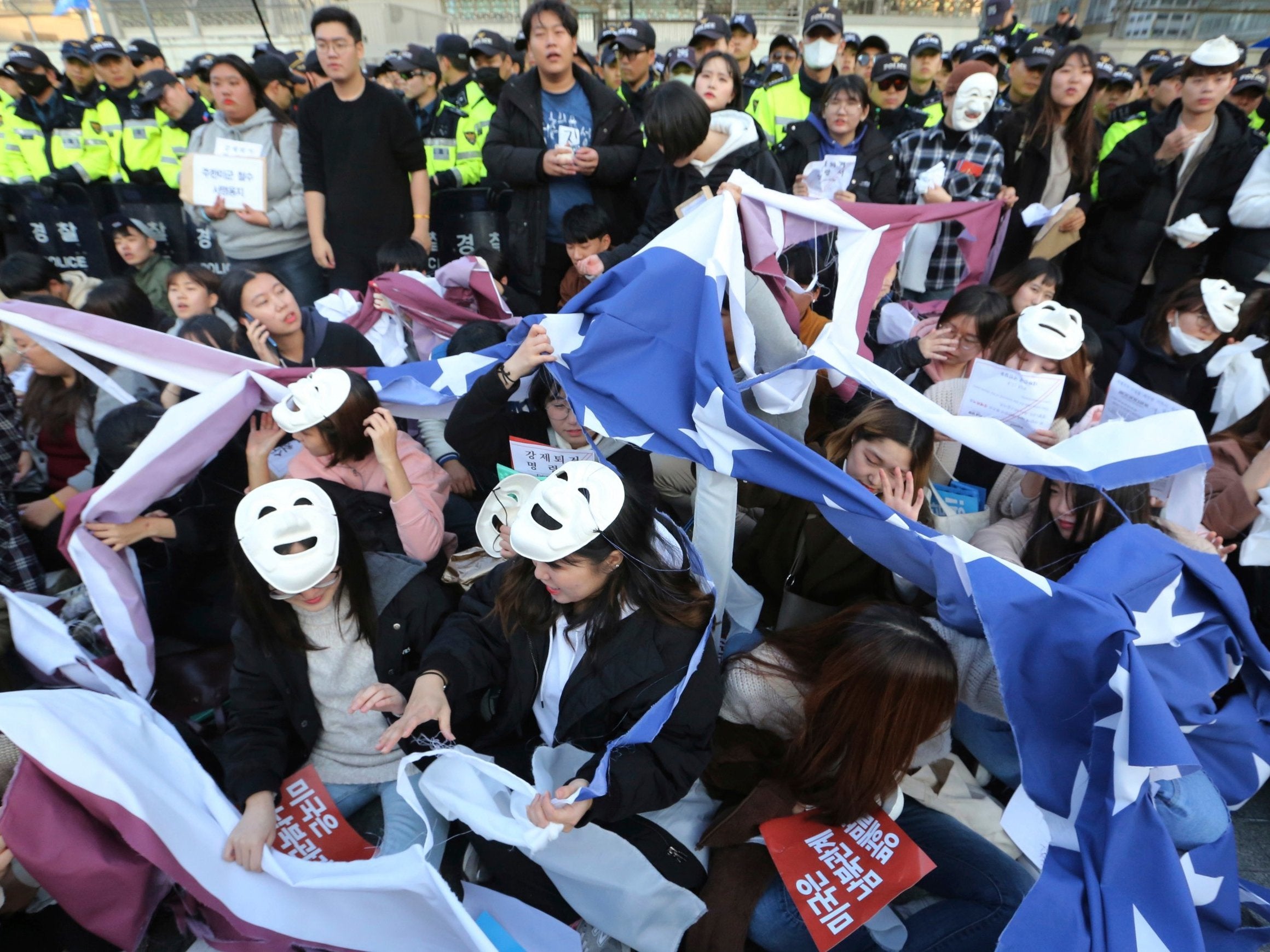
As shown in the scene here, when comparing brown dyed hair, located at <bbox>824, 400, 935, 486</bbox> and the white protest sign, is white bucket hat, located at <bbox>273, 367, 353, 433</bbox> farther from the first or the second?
the white protest sign

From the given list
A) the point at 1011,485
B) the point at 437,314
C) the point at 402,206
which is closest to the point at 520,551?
the point at 1011,485

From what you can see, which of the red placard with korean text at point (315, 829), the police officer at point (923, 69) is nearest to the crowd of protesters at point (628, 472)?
the red placard with korean text at point (315, 829)

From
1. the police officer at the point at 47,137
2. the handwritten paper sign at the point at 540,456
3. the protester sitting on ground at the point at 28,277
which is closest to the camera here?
the handwritten paper sign at the point at 540,456

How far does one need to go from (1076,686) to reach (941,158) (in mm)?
3594

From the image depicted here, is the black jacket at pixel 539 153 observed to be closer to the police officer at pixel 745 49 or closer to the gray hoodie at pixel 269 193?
the gray hoodie at pixel 269 193

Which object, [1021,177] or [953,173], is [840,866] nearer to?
[953,173]

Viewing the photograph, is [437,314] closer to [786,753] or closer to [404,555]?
[404,555]

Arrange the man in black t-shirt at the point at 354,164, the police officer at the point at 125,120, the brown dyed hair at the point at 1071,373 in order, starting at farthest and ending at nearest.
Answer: the police officer at the point at 125,120, the man in black t-shirt at the point at 354,164, the brown dyed hair at the point at 1071,373

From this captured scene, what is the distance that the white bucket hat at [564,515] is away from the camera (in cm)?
181

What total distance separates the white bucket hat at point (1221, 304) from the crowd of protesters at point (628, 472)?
2 cm

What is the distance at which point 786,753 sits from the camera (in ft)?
6.59

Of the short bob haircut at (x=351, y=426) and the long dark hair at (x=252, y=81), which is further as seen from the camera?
the long dark hair at (x=252, y=81)

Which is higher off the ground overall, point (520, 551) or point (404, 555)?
point (520, 551)

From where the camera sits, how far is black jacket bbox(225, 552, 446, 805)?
2.22 meters
